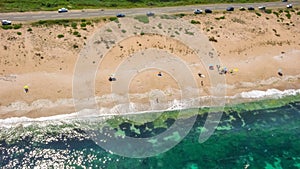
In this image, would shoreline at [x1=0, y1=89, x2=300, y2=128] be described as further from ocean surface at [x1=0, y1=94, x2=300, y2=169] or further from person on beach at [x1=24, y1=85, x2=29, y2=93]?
person on beach at [x1=24, y1=85, x2=29, y2=93]

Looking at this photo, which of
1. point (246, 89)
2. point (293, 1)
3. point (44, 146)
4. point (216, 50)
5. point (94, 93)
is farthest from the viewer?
point (293, 1)

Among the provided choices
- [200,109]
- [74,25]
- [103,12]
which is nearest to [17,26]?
[74,25]

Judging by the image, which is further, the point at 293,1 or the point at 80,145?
the point at 293,1

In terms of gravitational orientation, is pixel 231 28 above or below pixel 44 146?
above

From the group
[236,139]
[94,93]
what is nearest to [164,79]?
[94,93]

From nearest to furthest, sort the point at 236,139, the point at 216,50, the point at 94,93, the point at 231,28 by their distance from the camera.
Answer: the point at 236,139
the point at 94,93
the point at 216,50
the point at 231,28

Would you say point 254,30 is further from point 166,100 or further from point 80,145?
point 80,145

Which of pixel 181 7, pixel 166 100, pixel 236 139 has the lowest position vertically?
pixel 236 139
